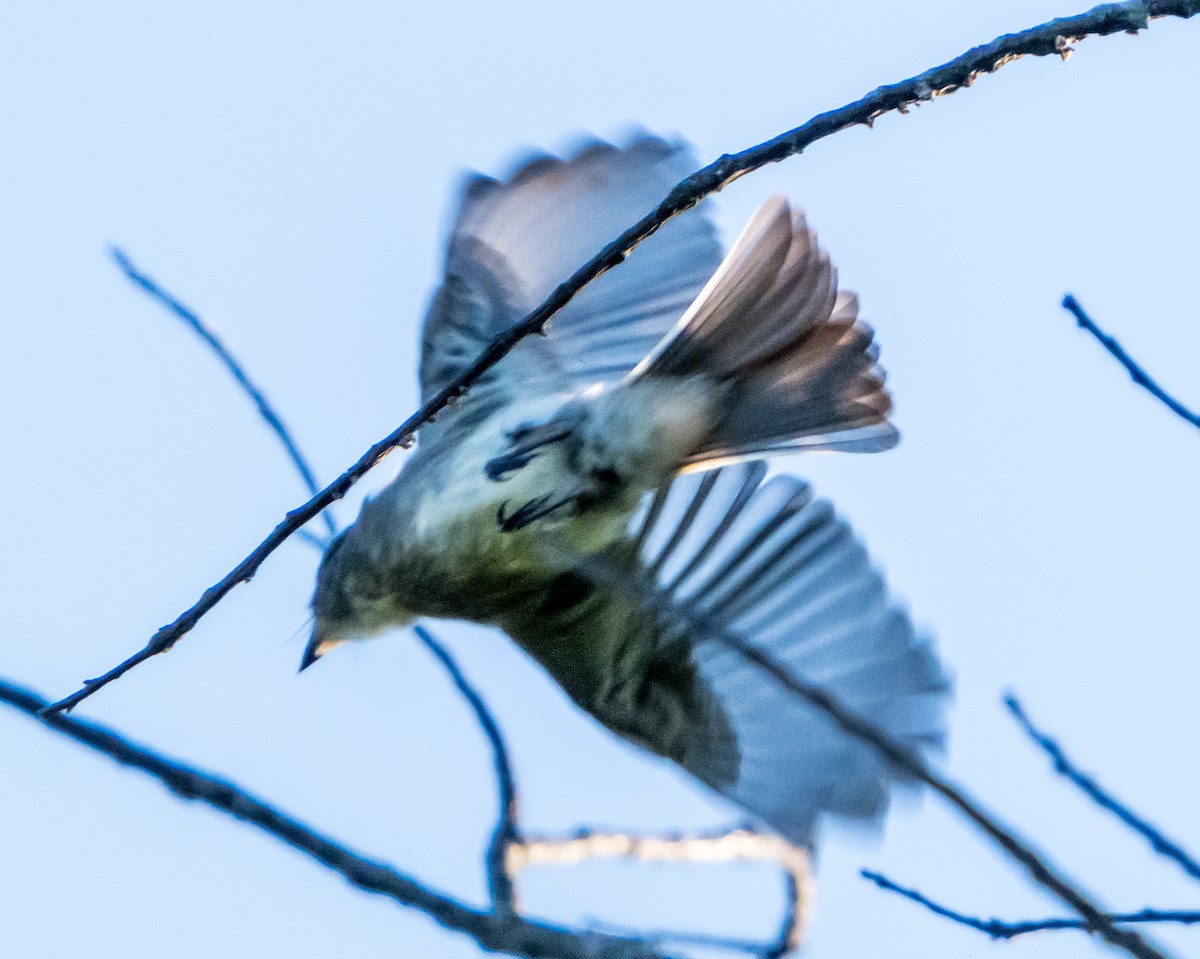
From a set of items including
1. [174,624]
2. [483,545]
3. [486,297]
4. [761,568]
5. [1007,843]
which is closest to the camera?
[1007,843]

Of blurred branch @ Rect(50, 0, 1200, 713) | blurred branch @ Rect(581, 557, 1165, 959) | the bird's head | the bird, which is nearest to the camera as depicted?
blurred branch @ Rect(581, 557, 1165, 959)

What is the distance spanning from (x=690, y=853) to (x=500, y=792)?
254 millimetres

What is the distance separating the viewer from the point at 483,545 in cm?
287

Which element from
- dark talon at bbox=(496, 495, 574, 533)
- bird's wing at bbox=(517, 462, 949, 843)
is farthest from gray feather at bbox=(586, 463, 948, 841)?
dark talon at bbox=(496, 495, 574, 533)

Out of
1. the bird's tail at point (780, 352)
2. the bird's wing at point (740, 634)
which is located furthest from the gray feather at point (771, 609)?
the bird's tail at point (780, 352)

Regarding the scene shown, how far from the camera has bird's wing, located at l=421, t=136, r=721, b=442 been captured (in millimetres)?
3289

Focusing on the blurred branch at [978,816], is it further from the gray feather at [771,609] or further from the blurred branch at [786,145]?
the gray feather at [771,609]

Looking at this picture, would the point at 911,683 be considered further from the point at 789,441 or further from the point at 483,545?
the point at 483,545

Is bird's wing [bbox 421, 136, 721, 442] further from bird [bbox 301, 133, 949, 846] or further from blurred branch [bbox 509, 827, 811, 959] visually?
blurred branch [bbox 509, 827, 811, 959]

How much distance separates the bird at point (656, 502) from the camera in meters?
2.62

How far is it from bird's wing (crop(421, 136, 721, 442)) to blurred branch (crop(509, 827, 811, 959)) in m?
1.29

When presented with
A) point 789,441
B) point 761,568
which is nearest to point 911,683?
point 761,568

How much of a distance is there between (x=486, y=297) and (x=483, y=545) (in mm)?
724

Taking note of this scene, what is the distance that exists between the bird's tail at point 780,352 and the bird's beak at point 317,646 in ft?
2.79
